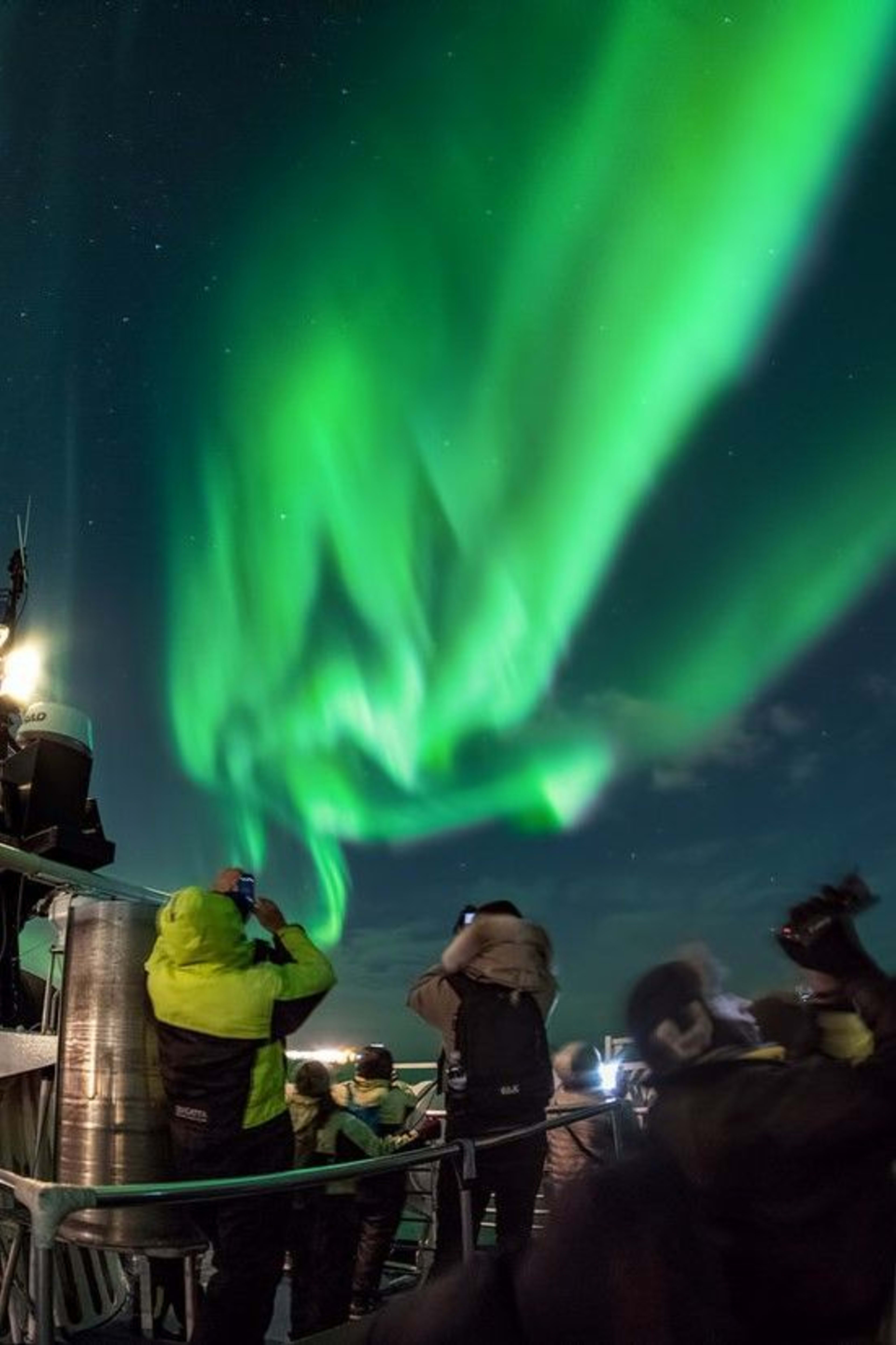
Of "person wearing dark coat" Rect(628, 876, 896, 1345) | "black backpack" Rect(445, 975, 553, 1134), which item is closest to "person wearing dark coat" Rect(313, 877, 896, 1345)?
"person wearing dark coat" Rect(628, 876, 896, 1345)

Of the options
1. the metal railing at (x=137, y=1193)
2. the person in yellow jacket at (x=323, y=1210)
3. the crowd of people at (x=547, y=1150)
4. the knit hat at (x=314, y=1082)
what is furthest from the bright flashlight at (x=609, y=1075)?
the metal railing at (x=137, y=1193)

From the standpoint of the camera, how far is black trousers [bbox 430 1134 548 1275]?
15.2ft

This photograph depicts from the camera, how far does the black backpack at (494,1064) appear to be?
4895mm

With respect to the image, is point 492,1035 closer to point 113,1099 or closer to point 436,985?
point 436,985

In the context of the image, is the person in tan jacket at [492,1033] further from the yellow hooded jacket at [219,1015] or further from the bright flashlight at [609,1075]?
the bright flashlight at [609,1075]

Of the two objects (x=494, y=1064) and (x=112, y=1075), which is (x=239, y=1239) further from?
(x=494, y=1064)

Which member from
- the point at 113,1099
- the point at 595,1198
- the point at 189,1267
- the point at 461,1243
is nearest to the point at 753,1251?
the point at 595,1198

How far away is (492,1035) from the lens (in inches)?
193

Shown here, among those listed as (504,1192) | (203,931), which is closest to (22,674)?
(203,931)

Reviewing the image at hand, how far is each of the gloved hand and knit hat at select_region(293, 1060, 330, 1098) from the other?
4243 millimetres

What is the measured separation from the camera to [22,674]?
12.8m

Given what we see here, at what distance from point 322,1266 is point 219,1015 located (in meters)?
2.11

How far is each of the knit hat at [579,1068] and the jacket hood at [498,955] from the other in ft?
8.72

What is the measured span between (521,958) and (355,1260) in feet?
9.31
